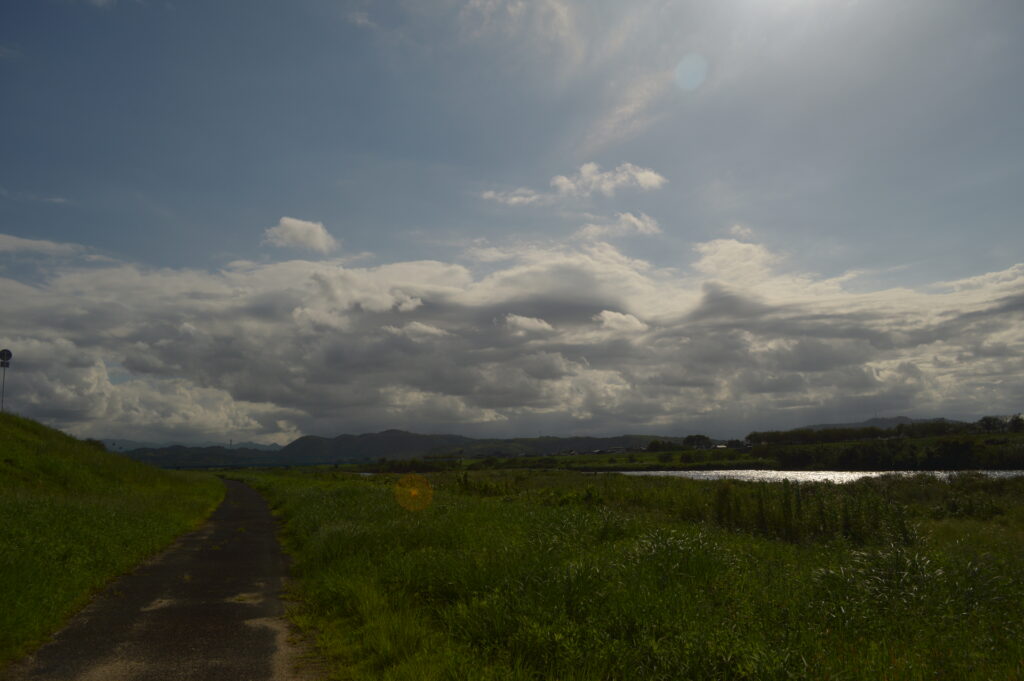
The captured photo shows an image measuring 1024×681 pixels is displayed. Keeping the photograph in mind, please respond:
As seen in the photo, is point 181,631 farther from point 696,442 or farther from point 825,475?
point 696,442

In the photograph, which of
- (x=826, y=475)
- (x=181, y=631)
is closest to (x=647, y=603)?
(x=181, y=631)

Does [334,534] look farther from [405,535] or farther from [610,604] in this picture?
[610,604]

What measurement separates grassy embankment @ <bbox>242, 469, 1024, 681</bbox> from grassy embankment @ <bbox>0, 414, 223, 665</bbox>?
3.78m

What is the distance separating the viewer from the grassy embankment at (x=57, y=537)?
9.23 meters

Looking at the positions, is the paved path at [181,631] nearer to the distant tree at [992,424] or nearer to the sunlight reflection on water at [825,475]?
the sunlight reflection on water at [825,475]

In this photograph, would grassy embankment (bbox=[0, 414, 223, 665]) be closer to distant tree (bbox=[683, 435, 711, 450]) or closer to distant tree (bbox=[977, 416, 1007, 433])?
distant tree (bbox=[977, 416, 1007, 433])

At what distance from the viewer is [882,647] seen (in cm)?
732

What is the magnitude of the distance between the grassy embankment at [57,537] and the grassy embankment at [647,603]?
3.78 m

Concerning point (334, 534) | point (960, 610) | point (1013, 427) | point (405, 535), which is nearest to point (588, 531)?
point (405, 535)

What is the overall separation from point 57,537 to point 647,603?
42.3ft

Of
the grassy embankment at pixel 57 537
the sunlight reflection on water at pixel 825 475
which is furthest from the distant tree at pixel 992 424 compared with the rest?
the grassy embankment at pixel 57 537

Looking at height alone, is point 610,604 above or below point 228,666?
above

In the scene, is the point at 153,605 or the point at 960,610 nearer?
the point at 960,610

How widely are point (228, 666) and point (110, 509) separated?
15.0 m
